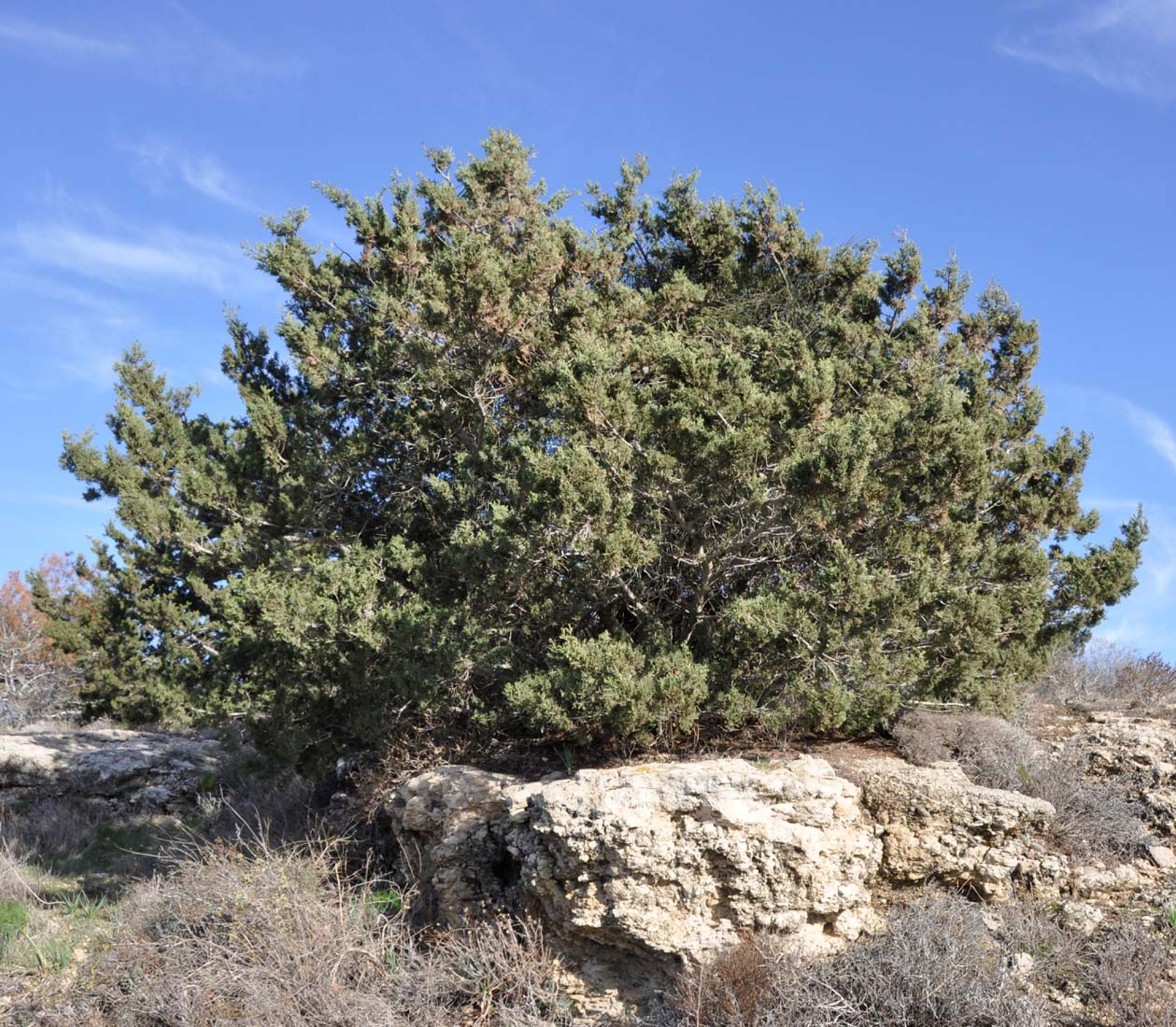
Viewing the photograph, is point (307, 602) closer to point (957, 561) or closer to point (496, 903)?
point (496, 903)

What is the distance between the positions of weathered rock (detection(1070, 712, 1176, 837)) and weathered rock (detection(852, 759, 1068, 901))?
1695 millimetres

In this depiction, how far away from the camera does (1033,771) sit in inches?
317

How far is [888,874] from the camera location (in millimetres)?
6973

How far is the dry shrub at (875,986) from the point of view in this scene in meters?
5.62

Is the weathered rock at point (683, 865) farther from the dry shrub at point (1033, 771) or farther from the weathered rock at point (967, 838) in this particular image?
the dry shrub at point (1033, 771)

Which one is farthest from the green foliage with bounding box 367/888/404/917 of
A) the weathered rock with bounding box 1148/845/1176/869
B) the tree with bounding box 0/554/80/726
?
the tree with bounding box 0/554/80/726

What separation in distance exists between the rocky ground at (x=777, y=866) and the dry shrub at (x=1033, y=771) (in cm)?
2

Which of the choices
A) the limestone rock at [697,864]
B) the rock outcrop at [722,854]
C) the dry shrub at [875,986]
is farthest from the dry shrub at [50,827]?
the dry shrub at [875,986]

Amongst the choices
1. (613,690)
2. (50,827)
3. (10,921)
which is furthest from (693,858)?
(50,827)

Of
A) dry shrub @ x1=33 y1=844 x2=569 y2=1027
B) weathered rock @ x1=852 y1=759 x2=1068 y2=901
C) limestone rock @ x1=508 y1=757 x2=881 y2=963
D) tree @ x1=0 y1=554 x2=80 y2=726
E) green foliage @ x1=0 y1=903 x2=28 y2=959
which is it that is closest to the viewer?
dry shrub @ x1=33 y1=844 x2=569 y2=1027

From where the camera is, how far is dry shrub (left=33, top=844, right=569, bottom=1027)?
6.39m

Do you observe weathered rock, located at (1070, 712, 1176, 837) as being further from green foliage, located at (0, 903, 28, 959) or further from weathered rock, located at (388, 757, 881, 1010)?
green foliage, located at (0, 903, 28, 959)

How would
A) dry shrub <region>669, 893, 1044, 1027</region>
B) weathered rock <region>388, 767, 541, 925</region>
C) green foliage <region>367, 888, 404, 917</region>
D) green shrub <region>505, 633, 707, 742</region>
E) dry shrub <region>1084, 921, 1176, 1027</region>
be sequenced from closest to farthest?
1. dry shrub <region>669, 893, 1044, 1027</region>
2. dry shrub <region>1084, 921, 1176, 1027</region>
3. green shrub <region>505, 633, 707, 742</region>
4. weathered rock <region>388, 767, 541, 925</region>
5. green foliage <region>367, 888, 404, 917</region>

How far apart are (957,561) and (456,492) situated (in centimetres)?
488
